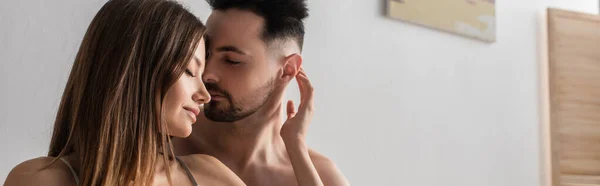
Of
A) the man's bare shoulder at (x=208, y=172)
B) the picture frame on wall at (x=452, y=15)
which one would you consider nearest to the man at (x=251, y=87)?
the man's bare shoulder at (x=208, y=172)

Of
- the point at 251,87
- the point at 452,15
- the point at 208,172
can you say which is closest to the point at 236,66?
the point at 251,87

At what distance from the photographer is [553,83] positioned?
10.1 feet

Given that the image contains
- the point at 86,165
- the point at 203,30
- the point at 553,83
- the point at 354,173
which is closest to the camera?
the point at 86,165

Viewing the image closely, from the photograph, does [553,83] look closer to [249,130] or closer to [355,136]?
[355,136]

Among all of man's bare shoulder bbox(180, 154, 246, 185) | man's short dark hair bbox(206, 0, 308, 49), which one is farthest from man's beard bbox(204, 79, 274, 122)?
man's bare shoulder bbox(180, 154, 246, 185)

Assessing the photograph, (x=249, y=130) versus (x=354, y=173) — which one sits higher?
(x=249, y=130)

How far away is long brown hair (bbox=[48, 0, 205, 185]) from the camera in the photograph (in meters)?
1.28

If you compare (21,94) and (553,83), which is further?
(553,83)

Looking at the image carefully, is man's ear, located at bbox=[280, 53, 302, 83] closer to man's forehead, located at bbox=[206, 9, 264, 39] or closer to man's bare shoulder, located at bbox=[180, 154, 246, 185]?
man's forehead, located at bbox=[206, 9, 264, 39]

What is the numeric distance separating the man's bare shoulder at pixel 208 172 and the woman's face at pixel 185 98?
5.6 inches

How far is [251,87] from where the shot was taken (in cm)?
185

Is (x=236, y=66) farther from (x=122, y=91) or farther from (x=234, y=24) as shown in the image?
(x=122, y=91)

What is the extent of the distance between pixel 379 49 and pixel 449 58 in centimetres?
33

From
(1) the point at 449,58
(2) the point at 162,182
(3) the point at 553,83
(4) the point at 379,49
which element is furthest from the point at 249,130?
(3) the point at 553,83
